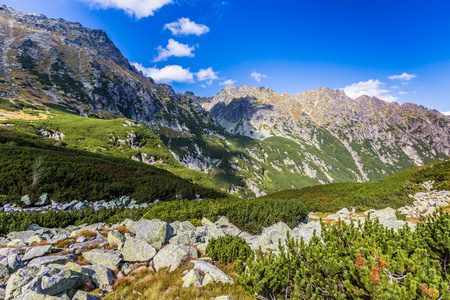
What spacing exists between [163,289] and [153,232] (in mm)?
3617

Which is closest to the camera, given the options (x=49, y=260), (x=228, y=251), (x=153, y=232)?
(x=49, y=260)

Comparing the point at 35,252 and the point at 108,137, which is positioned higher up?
the point at 108,137

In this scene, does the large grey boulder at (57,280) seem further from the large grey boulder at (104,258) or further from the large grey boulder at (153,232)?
the large grey boulder at (153,232)

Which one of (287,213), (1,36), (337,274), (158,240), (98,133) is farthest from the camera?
(1,36)

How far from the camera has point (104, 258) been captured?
7.23 meters

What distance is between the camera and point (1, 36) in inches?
6442

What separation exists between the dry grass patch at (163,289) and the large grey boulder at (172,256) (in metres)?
0.42

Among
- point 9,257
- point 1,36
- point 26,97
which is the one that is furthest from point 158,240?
point 1,36

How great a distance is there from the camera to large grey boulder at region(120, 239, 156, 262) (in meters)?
7.61

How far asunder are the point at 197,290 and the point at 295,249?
343 centimetres

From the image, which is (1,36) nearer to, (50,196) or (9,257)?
(50,196)

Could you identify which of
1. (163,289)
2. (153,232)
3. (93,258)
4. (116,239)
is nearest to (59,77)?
(116,239)

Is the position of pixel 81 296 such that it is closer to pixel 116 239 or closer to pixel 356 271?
pixel 116 239

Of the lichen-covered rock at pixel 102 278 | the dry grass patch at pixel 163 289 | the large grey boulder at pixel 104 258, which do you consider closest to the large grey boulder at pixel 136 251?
the large grey boulder at pixel 104 258
